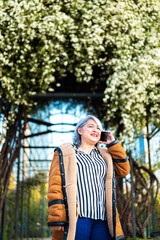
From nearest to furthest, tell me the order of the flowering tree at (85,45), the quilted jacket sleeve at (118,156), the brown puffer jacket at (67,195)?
the brown puffer jacket at (67,195)
the quilted jacket sleeve at (118,156)
the flowering tree at (85,45)

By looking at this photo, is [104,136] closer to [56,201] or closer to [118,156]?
[118,156]

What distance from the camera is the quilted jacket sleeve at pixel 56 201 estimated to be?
1.89 m

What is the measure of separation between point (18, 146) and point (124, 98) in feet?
6.44

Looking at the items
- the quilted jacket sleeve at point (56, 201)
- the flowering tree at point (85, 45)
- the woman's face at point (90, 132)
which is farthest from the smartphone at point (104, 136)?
the flowering tree at point (85, 45)

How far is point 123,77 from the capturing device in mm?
4473

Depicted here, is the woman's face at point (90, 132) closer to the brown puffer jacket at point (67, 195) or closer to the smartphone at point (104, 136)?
the smartphone at point (104, 136)

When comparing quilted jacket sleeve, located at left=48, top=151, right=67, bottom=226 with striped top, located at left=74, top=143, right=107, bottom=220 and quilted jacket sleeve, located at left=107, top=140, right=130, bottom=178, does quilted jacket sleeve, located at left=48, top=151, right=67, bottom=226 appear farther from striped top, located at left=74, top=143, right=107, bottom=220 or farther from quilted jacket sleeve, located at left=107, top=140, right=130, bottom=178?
quilted jacket sleeve, located at left=107, top=140, right=130, bottom=178

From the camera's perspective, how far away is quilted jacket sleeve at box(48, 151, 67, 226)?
6.22 feet

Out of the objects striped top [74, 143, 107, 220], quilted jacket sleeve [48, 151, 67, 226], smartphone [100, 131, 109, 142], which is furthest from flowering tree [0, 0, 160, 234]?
quilted jacket sleeve [48, 151, 67, 226]

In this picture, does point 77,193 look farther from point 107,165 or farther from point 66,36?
point 66,36

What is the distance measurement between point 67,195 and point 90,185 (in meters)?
0.18

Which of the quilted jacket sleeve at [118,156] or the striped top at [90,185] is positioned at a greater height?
the quilted jacket sleeve at [118,156]

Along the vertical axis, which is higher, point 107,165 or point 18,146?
point 18,146

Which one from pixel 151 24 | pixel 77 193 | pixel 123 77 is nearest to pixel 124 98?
pixel 123 77
